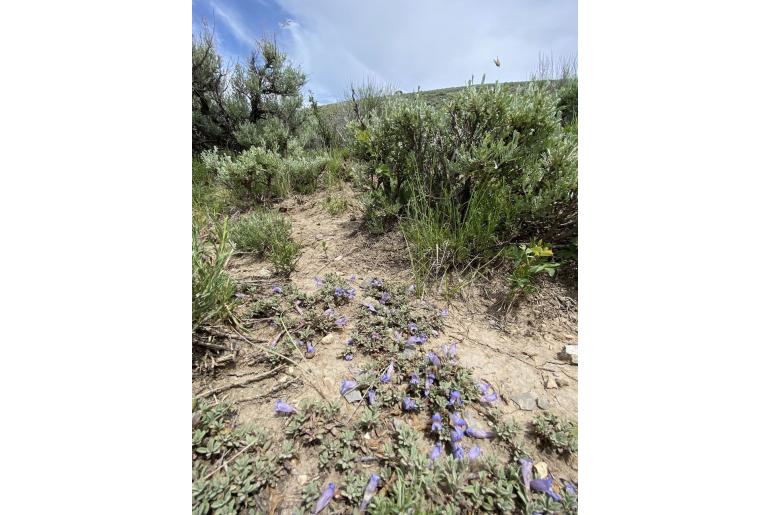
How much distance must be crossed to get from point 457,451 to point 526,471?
0.24 metres

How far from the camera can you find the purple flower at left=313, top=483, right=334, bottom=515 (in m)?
1.01

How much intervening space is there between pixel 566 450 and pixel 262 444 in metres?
1.15

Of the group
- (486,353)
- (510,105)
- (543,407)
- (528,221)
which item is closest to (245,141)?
(510,105)

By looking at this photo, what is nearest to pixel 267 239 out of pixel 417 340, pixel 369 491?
pixel 417 340

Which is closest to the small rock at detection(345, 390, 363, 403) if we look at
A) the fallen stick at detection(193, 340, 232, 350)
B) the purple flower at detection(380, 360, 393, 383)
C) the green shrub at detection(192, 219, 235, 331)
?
the purple flower at detection(380, 360, 393, 383)

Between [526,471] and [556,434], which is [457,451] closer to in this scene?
[526,471]

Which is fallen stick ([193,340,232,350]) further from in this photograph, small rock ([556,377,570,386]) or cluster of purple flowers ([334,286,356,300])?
small rock ([556,377,570,386])

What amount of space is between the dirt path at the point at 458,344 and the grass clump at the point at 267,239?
3.5 inches

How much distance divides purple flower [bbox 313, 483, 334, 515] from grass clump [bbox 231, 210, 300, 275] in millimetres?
1584

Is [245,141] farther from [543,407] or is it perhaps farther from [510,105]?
[543,407]

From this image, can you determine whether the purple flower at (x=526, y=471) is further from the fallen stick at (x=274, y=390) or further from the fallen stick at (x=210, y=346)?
the fallen stick at (x=210, y=346)

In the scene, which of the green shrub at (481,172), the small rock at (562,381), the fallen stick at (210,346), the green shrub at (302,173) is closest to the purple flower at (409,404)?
the small rock at (562,381)

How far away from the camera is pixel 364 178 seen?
11.5ft

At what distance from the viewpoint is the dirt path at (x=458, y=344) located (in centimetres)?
139
